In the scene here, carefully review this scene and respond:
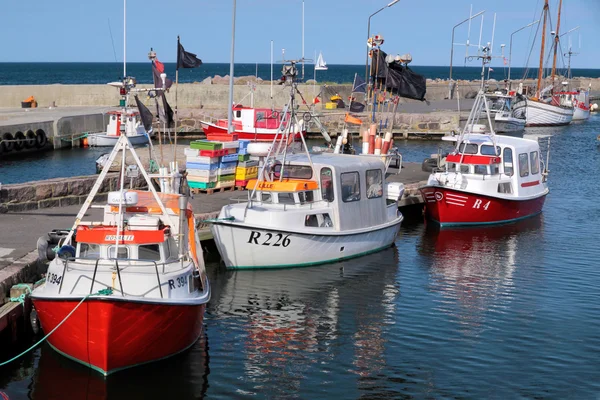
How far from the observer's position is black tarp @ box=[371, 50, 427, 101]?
30.9 metres

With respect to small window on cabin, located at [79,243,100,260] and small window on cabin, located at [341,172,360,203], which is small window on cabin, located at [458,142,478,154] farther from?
small window on cabin, located at [79,243,100,260]

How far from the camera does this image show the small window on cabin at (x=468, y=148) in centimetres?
2844

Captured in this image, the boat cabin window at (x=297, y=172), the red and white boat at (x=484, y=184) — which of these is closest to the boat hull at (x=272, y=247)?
the boat cabin window at (x=297, y=172)

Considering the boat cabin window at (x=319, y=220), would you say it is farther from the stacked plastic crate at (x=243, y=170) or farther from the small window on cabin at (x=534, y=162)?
the small window on cabin at (x=534, y=162)

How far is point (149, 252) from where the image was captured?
14391mm

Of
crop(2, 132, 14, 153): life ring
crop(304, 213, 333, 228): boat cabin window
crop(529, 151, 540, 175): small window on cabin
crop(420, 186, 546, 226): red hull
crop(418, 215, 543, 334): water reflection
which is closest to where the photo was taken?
crop(418, 215, 543, 334): water reflection

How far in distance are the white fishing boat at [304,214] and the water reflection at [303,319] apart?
46 centimetres

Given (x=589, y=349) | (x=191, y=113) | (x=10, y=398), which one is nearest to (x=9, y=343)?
(x=10, y=398)

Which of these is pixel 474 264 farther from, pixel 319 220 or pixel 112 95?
pixel 112 95

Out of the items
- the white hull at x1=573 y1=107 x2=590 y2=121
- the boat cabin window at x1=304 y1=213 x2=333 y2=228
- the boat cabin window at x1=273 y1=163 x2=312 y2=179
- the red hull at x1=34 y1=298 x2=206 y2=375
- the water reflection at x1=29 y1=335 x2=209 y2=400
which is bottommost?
the water reflection at x1=29 y1=335 x2=209 y2=400

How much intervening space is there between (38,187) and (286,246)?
670 cm

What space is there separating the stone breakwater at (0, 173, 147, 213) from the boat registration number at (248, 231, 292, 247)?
14.8 feet

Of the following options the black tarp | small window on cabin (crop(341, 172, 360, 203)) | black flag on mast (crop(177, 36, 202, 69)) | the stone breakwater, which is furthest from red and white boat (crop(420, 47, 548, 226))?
the stone breakwater

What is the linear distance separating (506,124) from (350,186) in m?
43.3
